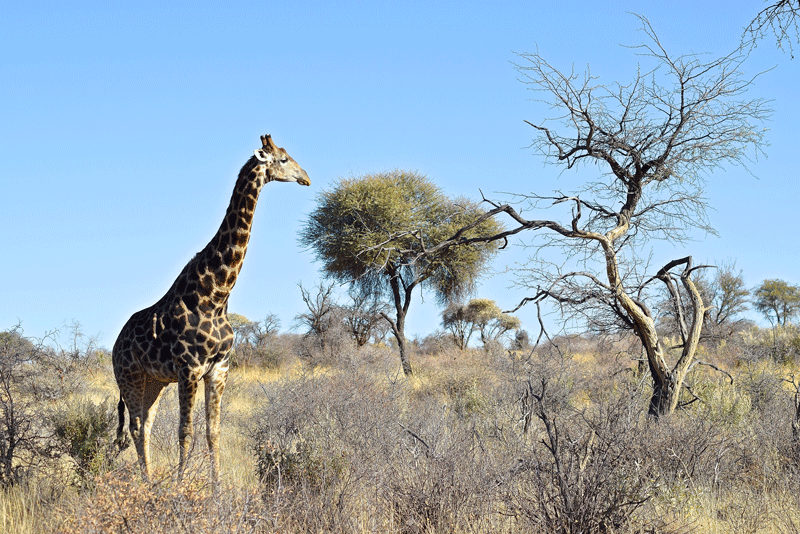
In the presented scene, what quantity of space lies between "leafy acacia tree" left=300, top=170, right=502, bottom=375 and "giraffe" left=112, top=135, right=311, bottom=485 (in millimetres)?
16260

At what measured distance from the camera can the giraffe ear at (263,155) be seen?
21.6 feet

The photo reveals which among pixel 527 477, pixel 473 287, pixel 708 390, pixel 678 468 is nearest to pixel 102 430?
pixel 527 477

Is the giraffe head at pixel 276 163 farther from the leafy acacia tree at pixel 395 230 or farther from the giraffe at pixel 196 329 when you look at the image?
the leafy acacia tree at pixel 395 230

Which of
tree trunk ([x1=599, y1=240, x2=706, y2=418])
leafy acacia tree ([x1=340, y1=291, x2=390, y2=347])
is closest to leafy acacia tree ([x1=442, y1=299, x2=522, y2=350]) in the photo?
leafy acacia tree ([x1=340, y1=291, x2=390, y2=347])

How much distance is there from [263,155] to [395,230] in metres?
17.3

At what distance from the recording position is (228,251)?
6.64 meters

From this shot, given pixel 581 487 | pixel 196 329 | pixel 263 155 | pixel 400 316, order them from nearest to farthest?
pixel 581 487 → pixel 196 329 → pixel 263 155 → pixel 400 316

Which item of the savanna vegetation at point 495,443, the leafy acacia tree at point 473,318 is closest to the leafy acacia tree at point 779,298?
the leafy acacia tree at point 473,318

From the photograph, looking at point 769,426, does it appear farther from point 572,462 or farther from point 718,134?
point 572,462

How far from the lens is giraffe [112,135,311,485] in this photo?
6.30 m

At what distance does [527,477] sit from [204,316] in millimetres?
3114

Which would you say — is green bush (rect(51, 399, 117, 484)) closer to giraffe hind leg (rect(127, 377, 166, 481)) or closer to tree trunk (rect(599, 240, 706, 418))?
giraffe hind leg (rect(127, 377, 166, 481))

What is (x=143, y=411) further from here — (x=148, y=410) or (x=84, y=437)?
(x=84, y=437)

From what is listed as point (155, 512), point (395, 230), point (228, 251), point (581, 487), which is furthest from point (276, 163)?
point (395, 230)
